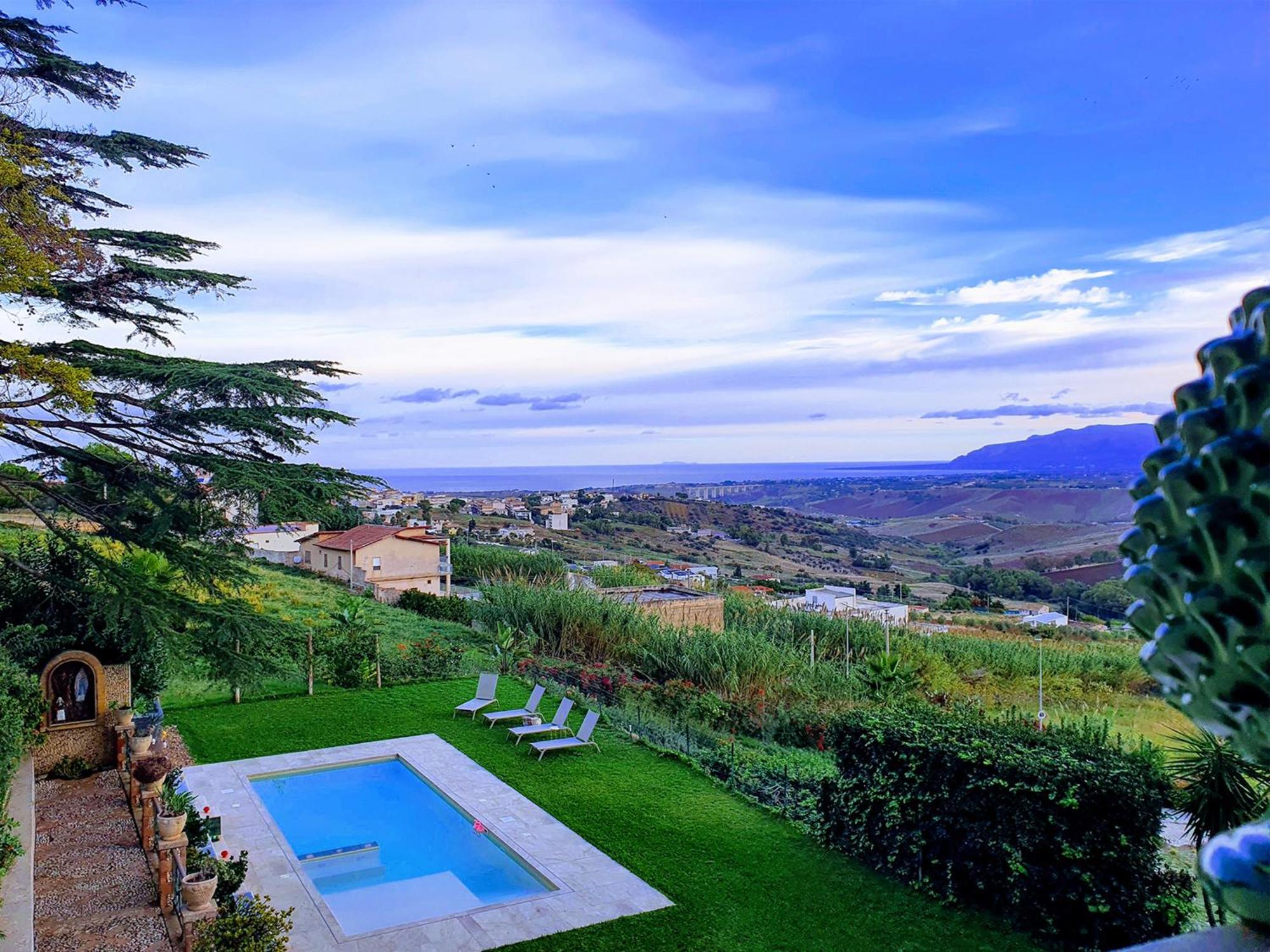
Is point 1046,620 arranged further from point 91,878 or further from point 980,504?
point 980,504

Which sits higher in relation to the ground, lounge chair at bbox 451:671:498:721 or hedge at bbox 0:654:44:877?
hedge at bbox 0:654:44:877

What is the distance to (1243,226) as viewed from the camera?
534cm

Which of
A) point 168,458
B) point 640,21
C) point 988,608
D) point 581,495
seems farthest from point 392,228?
point 581,495

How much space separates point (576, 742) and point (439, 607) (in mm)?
12353

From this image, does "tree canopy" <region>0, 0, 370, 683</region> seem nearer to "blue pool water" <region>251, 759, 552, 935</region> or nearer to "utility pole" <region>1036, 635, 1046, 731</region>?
"blue pool water" <region>251, 759, 552, 935</region>

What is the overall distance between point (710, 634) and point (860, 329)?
14.6 m

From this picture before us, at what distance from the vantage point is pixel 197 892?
673 centimetres

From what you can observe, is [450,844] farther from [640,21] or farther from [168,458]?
[640,21]

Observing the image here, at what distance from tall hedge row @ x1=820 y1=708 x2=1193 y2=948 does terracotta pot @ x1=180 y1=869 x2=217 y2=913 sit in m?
5.91

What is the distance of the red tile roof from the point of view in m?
32.2

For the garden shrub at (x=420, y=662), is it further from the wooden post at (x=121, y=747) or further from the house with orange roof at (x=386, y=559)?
the house with orange roof at (x=386, y=559)

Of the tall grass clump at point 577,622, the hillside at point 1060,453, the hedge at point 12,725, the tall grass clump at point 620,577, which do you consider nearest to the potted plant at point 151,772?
the hedge at point 12,725

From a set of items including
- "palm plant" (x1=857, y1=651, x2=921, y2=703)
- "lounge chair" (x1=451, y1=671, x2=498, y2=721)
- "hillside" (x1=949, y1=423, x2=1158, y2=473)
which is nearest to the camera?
"palm plant" (x1=857, y1=651, x2=921, y2=703)

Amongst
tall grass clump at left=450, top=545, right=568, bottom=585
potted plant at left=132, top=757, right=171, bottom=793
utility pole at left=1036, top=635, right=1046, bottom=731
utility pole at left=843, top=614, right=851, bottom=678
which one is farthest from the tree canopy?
tall grass clump at left=450, top=545, right=568, bottom=585
